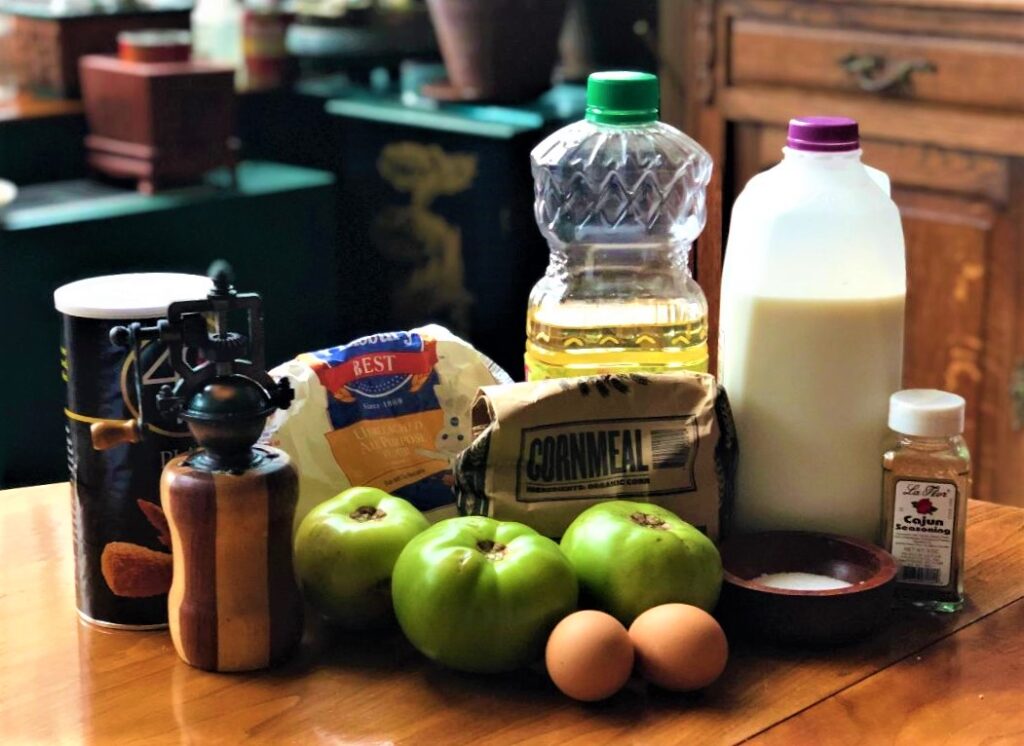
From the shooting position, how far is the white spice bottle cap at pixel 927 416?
943 millimetres

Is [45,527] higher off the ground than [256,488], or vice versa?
[256,488]

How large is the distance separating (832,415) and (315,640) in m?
0.37

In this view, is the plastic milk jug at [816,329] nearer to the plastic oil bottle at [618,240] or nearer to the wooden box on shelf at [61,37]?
the plastic oil bottle at [618,240]

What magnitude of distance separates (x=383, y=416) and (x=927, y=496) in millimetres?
375

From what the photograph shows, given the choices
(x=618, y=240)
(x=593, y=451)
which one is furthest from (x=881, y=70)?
(x=593, y=451)

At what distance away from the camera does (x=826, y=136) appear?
38.7 inches

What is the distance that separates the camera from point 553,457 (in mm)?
978

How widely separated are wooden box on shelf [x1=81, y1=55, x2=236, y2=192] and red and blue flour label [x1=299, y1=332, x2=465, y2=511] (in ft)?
4.91

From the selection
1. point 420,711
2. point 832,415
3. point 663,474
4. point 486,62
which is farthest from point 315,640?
point 486,62

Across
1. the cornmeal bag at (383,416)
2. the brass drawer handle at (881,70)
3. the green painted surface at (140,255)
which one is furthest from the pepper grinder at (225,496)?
the brass drawer handle at (881,70)

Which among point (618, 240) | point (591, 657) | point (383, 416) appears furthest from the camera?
point (618, 240)

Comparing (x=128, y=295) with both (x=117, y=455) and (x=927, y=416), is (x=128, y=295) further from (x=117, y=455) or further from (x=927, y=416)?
(x=927, y=416)

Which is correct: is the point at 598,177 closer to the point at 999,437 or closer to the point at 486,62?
the point at 999,437

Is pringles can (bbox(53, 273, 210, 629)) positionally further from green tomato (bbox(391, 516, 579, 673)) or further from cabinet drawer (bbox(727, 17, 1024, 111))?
cabinet drawer (bbox(727, 17, 1024, 111))
